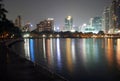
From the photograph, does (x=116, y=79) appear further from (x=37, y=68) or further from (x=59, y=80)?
(x=59, y=80)

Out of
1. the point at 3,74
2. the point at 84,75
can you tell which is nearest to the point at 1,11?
the point at 84,75

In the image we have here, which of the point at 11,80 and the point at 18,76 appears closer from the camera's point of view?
the point at 11,80

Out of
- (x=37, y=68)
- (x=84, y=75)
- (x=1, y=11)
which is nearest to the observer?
(x=37, y=68)

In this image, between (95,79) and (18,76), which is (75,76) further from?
(18,76)

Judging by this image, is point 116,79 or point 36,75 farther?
point 116,79

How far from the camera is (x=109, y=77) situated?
2403 centimetres

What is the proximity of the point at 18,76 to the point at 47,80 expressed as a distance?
2401mm

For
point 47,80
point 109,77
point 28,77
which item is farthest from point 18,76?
point 109,77

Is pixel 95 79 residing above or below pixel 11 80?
below

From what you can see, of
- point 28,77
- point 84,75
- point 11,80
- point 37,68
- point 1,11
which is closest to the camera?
point 11,80

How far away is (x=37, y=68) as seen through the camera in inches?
809

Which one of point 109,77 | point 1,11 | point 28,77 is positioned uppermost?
point 1,11

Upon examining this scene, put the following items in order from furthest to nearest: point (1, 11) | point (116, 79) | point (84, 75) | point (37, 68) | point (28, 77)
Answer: point (1, 11)
point (84, 75)
point (116, 79)
point (37, 68)
point (28, 77)

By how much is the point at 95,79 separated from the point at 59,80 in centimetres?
830
